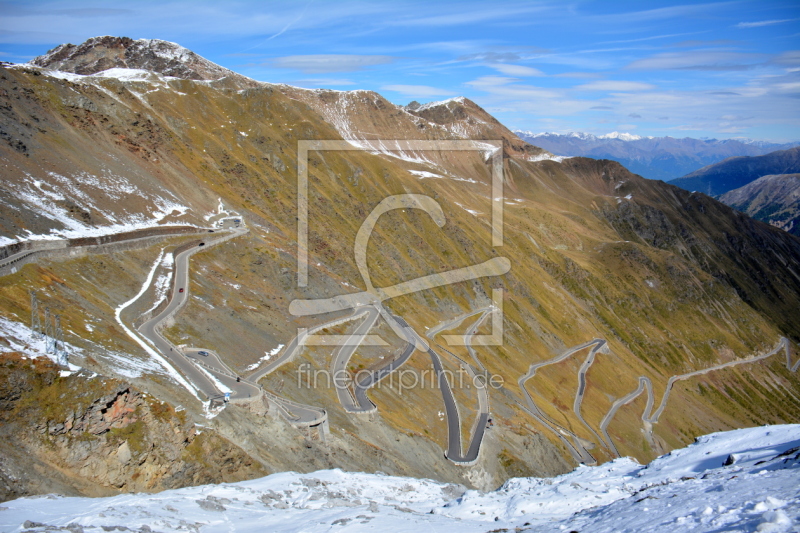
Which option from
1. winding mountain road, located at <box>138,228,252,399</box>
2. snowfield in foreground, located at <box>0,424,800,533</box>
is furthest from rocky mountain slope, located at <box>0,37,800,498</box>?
snowfield in foreground, located at <box>0,424,800,533</box>

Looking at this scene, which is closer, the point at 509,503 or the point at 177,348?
the point at 509,503

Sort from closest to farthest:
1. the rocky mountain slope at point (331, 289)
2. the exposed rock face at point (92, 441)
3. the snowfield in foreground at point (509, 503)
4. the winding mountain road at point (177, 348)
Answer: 1. the snowfield in foreground at point (509, 503)
2. the exposed rock face at point (92, 441)
3. the winding mountain road at point (177, 348)
4. the rocky mountain slope at point (331, 289)

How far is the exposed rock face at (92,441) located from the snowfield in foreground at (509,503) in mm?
2173

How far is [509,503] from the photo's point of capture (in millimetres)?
31562

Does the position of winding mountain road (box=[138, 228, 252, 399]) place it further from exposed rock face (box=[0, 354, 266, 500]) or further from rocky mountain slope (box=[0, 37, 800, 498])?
exposed rock face (box=[0, 354, 266, 500])

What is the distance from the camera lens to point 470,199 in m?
198

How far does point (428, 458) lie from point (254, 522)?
29312 mm

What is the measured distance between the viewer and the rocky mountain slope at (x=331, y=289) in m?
48.6

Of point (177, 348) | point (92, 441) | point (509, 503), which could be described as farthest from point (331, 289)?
point (509, 503)

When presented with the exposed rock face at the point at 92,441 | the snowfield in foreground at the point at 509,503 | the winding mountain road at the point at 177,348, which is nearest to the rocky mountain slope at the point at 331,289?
the winding mountain road at the point at 177,348

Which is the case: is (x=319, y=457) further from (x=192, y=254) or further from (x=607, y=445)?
(x=607, y=445)

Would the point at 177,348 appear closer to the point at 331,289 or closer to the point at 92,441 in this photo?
the point at 92,441

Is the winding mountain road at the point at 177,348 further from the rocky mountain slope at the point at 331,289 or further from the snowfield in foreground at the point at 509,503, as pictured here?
the snowfield in foreground at the point at 509,503

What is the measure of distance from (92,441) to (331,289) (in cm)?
5251
